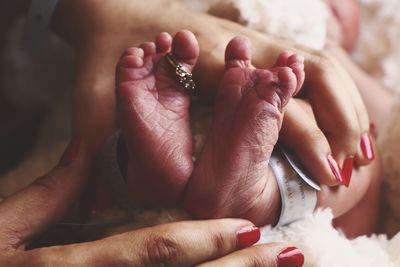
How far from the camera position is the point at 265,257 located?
571 mm

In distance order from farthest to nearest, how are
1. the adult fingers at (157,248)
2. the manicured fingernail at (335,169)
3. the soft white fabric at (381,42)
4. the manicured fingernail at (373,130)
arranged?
the soft white fabric at (381,42) → the manicured fingernail at (373,130) → the manicured fingernail at (335,169) → the adult fingers at (157,248)

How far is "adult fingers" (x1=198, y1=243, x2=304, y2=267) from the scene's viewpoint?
0.56 m

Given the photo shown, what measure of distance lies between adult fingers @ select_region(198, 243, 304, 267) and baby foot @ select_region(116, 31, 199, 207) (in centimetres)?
9

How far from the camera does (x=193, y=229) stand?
1.85 feet

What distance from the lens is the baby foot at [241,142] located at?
1.86ft

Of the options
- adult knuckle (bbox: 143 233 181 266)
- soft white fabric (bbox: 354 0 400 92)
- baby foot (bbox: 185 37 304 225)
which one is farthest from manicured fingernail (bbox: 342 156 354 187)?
soft white fabric (bbox: 354 0 400 92)

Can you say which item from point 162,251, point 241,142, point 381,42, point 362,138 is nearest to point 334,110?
point 362,138

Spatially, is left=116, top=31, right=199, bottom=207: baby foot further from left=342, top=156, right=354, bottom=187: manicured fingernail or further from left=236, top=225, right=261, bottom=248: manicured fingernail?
left=342, top=156, right=354, bottom=187: manicured fingernail

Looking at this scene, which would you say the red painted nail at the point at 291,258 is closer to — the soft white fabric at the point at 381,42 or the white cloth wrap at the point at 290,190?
the white cloth wrap at the point at 290,190

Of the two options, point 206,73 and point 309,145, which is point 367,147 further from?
point 206,73

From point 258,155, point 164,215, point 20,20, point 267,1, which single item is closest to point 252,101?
point 258,155

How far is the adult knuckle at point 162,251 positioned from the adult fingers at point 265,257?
3cm

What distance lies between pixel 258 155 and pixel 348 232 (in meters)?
0.27

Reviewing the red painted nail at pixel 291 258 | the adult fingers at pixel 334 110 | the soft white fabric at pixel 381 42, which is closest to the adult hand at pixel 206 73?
the adult fingers at pixel 334 110
